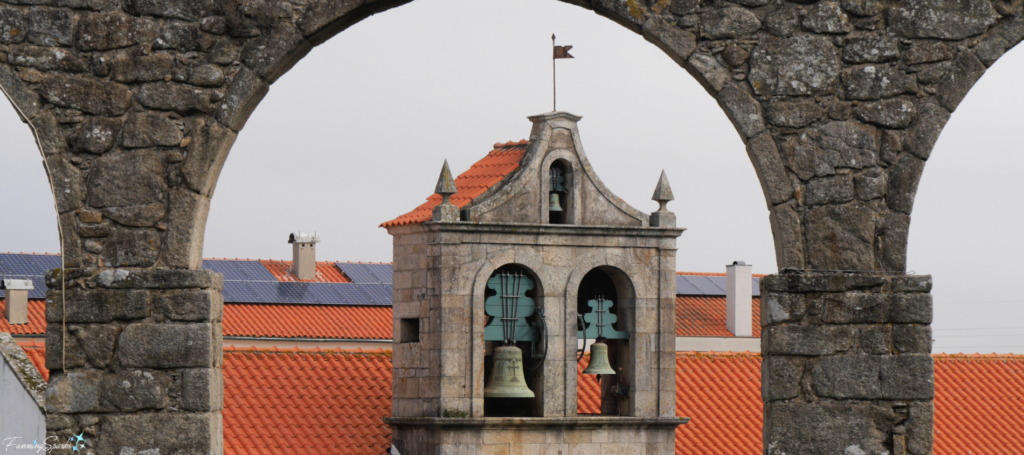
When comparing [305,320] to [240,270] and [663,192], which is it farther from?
[663,192]

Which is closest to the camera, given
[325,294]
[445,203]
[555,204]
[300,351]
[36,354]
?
[36,354]

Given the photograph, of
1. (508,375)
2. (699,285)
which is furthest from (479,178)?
(699,285)

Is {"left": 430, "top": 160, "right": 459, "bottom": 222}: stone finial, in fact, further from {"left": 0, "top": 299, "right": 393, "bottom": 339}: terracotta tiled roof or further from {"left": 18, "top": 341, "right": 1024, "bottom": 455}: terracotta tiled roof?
{"left": 0, "top": 299, "right": 393, "bottom": 339}: terracotta tiled roof

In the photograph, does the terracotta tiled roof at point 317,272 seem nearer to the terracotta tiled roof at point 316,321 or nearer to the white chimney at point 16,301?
the terracotta tiled roof at point 316,321

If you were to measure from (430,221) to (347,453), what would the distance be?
2.63 meters

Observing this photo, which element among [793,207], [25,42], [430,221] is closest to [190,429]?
[25,42]

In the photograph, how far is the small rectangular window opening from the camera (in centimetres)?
1501

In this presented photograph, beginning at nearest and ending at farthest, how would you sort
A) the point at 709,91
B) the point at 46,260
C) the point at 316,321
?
the point at 709,91, the point at 316,321, the point at 46,260

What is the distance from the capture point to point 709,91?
6.10 m

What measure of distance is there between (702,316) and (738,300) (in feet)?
2.49

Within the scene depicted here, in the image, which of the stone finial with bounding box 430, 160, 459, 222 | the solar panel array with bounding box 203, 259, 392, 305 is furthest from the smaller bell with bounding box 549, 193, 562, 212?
the solar panel array with bounding box 203, 259, 392, 305

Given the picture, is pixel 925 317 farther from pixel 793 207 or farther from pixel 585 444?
pixel 585 444

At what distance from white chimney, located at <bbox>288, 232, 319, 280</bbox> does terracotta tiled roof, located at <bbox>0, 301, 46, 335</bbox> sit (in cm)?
515

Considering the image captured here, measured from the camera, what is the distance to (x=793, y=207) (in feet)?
19.7
